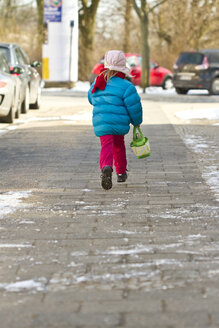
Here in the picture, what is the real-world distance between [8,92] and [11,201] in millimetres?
8452

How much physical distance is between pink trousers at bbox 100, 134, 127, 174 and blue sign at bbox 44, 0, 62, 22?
25042 millimetres

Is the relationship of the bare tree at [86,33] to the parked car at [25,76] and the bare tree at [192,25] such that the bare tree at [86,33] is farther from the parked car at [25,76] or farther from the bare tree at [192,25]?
the parked car at [25,76]

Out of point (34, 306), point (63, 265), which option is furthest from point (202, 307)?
point (63, 265)

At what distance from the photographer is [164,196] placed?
746 centimetres

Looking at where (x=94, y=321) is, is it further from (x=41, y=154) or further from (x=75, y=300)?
(x=41, y=154)

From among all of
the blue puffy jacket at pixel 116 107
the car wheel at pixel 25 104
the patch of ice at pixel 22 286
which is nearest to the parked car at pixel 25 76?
the car wheel at pixel 25 104

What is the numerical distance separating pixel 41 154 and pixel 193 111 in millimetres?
9331

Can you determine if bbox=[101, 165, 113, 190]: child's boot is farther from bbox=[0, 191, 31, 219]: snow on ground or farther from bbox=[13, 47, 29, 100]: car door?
bbox=[13, 47, 29, 100]: car door

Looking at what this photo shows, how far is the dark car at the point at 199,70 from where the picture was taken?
2906 cm

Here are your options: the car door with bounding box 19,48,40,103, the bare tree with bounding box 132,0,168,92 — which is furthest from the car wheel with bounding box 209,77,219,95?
the car door with bounding box 19,48,40,103

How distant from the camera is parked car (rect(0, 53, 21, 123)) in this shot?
15.4m

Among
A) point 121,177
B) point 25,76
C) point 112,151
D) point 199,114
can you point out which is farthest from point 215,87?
point 112,151

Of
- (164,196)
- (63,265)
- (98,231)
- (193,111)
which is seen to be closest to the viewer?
(63,265)

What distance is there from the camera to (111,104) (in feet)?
26.0
